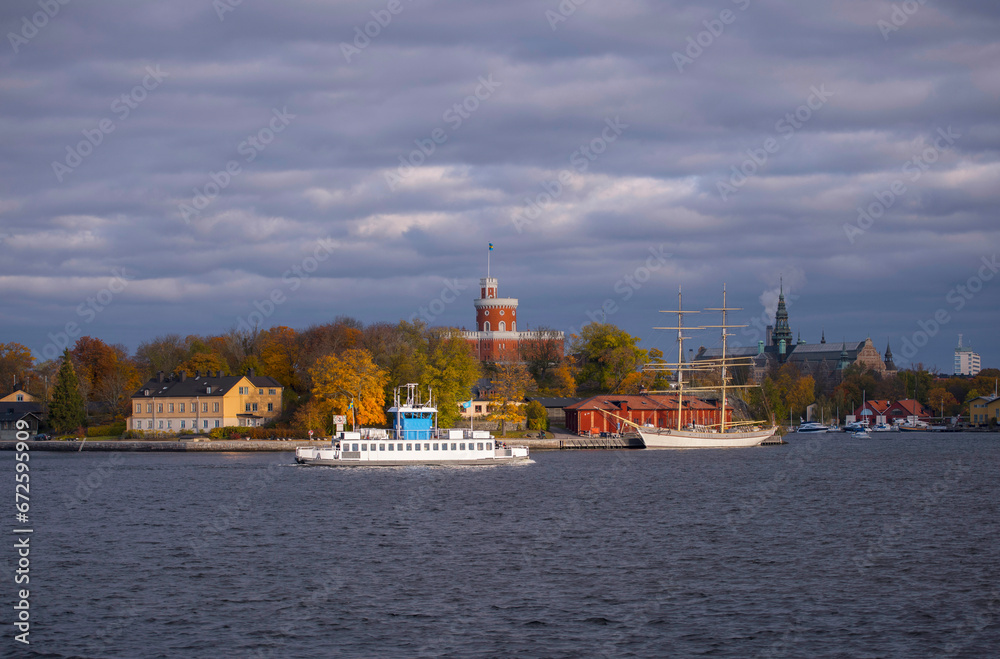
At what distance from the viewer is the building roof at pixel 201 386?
97.1 meters

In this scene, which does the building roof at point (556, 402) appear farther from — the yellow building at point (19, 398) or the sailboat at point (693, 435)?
the yellow building at point (19, 398)

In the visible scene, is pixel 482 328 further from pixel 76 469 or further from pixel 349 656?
pixel 349 656

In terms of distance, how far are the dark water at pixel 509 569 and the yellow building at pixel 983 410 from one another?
114m

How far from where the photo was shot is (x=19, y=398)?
113 metres

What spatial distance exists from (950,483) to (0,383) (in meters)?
112

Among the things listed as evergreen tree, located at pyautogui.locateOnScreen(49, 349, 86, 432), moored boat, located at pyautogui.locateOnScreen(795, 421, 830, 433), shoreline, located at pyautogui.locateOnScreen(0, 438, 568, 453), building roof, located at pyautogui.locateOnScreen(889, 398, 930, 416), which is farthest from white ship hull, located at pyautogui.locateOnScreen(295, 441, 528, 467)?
building roof, located at pyautogui.locateOnScreen(889, 398, 930, 416)

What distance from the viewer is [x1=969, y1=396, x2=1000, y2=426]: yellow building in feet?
512

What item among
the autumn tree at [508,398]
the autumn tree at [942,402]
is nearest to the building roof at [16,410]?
the autumn tree at [508,398]

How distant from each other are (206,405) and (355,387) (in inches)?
774

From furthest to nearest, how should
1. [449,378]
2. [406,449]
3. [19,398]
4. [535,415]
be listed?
1. [19,398]
2. [535,415]
3. [449,378]
4. [406,449]

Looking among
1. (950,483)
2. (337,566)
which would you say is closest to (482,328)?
(950,483)

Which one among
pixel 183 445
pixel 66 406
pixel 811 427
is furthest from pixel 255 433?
pixel 811 427

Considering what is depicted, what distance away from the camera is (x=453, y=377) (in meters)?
93.3

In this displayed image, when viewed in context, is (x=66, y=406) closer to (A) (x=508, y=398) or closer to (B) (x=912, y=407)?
(A) (x=508, y=398)
